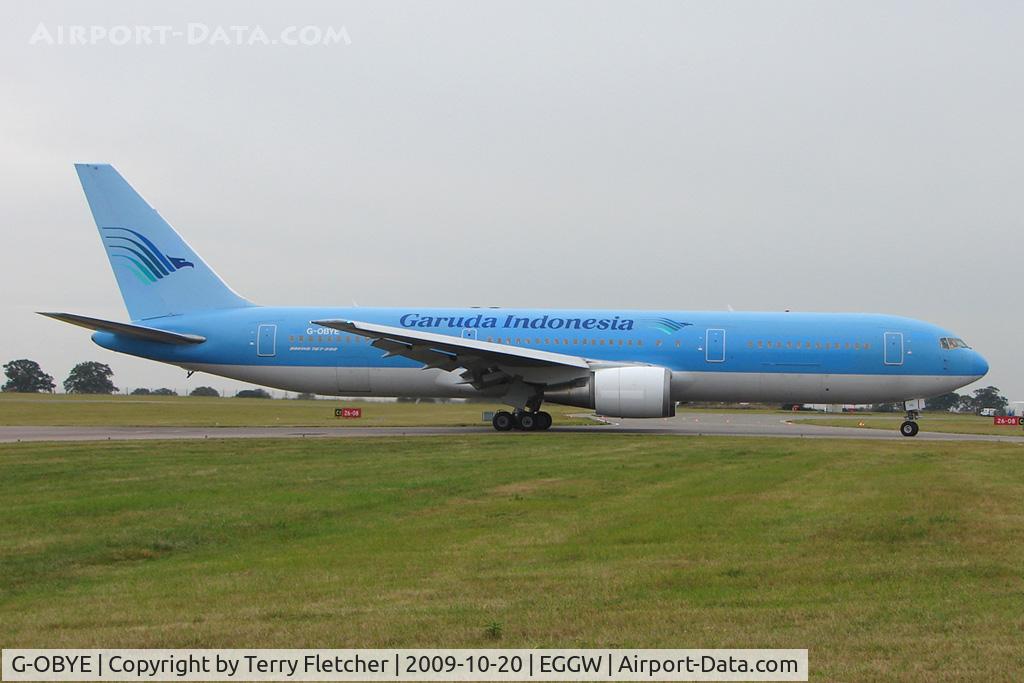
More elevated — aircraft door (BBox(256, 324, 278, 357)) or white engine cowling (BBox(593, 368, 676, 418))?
aircraft door (BBox(256, 324, 278, 357))

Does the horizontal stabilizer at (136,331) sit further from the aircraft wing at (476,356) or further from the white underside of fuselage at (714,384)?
the aircraft wing at (476,356)

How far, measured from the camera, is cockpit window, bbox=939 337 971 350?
91.0 ft

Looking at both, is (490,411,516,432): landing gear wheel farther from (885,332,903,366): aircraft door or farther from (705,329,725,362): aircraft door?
(885,332,903,366): aircraft door

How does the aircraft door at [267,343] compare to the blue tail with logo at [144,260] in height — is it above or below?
below

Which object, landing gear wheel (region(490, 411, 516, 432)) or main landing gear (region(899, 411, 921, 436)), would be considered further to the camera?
main landing gear (region(899, 411, 921, 436))

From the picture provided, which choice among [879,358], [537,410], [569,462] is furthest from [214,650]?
[879,358]

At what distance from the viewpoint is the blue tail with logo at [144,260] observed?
97.1ft

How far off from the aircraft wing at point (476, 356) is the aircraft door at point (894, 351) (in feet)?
27.1

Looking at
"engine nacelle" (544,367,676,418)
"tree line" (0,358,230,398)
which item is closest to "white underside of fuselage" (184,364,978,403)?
"engine nacelle" (544,367,676,418)

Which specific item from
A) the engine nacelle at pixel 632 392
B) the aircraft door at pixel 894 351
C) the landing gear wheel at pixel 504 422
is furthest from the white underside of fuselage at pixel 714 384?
the engine nacelle at pixel 632 392
